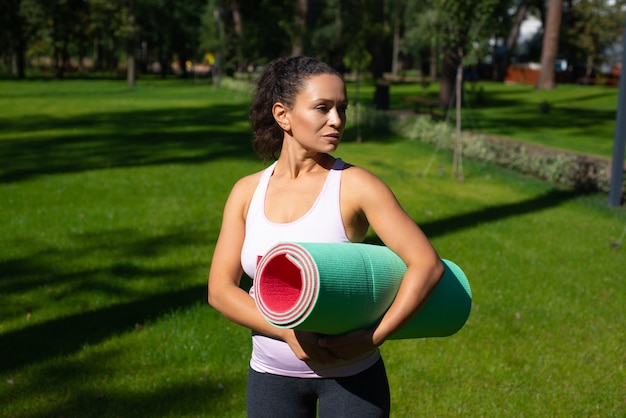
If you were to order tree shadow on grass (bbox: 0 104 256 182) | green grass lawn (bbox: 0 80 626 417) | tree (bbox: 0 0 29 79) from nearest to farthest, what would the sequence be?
green grass lawn (bbox: 0 80 626 417)
tree shadow on grass (bbox: 0 104 256 182)
tree (bbox: 0 0 29 79)

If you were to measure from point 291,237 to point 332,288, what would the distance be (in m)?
0.42

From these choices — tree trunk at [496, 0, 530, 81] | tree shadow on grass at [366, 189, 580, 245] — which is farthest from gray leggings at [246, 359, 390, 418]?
tree trunk at [496, 0, 530, 81]

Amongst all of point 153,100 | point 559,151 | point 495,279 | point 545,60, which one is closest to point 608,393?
point 495,279

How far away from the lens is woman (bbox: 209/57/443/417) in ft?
6.57

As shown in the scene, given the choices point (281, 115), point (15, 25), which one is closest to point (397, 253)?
point (281, 115)

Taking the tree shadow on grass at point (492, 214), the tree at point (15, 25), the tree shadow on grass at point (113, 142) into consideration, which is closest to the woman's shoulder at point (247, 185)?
the tree shadow on grass at point (492, 214)

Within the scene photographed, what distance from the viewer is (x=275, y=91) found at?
2.32 metres

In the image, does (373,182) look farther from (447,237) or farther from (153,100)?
(153,100)

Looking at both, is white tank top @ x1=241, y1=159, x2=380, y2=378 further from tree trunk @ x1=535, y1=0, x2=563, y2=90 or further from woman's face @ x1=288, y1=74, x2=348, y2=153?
tree trunk @ x1=535, y1=0, x2=563, y2=90

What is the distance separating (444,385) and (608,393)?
1.07m

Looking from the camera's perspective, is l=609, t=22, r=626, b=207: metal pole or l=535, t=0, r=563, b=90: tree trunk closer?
l=609, t=22, r=626, b=207: metal pole

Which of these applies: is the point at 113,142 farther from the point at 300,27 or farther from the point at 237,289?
the point at 237,289

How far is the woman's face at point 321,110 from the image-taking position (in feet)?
7.07

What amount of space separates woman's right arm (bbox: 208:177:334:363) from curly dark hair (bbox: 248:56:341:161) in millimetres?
183
